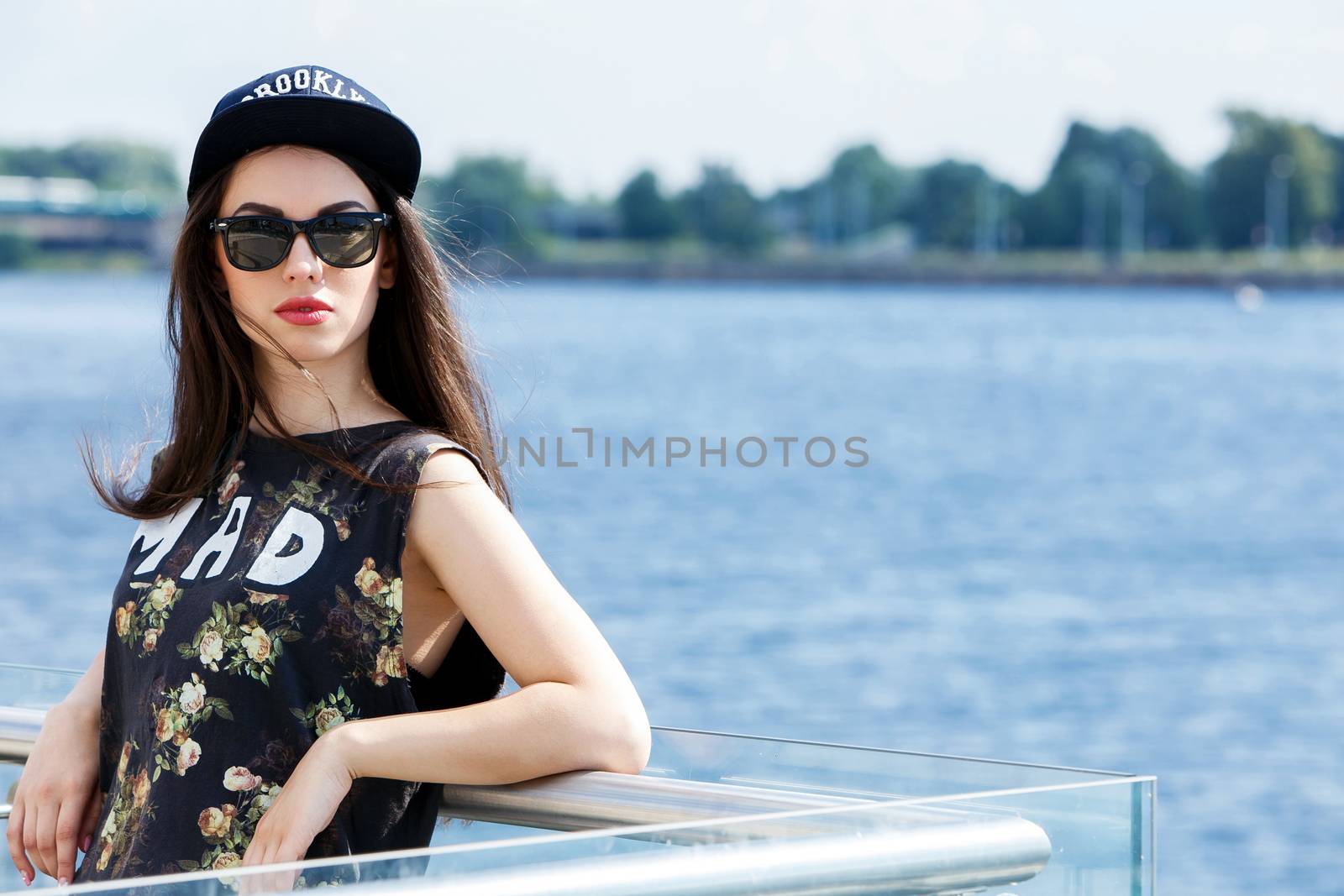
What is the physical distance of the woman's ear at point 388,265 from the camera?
7.09 feet

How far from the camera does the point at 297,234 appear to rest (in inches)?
80.3

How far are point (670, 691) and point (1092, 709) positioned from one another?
4.72 metres

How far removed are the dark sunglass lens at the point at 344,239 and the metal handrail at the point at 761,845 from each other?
0.66 meters

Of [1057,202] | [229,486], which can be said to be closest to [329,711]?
[229,486]

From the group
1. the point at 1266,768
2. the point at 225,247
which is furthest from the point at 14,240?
the point at 225,247

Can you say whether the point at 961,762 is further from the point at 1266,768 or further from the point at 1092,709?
the point at 1092,709

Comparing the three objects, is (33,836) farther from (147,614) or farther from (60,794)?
(147,614)

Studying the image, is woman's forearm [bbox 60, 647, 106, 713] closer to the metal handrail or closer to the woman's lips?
the woman's lips

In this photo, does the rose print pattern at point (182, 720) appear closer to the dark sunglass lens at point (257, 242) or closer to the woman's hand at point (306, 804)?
the woman's hand at point (306, 804)

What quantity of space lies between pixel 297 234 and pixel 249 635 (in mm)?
466

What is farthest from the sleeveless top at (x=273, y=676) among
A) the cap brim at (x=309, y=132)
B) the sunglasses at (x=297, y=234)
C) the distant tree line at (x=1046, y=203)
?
the distant tree line at (x=1046, y=203)

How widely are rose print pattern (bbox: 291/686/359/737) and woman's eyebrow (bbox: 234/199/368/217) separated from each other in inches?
21.8

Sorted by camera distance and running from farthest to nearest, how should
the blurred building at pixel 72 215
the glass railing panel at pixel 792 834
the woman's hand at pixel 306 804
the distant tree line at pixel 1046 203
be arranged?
the distant tree line at pixel 1046 203 < the blurred building at pixel 72 215 < the woman's hand at pixel 306 804 < the glass railing panel at pixel 792 834

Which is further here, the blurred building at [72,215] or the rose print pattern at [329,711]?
the blurred building at [72,215]
